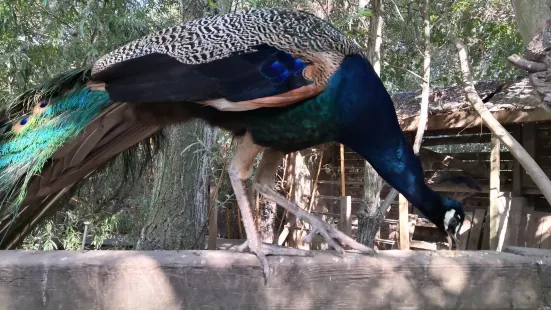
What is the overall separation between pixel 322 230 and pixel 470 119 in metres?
3.17

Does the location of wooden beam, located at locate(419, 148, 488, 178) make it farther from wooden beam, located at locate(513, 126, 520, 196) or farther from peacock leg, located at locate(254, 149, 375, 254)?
peacock leg, located at locate(254, 149, 375, 254)

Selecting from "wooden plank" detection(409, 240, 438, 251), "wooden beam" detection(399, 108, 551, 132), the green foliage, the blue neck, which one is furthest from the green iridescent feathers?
"wooden plank" detection(409, 240, 438, 251)

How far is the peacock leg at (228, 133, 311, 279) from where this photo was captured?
5.68 feet

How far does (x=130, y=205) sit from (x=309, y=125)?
5.22 metres

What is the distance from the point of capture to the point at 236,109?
195cm

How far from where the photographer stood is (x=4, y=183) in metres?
2.04

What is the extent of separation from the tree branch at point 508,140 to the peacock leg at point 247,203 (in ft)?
4.82

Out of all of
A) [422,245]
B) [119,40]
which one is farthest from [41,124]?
[422,245]

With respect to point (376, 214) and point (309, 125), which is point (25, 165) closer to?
point (309, 125)

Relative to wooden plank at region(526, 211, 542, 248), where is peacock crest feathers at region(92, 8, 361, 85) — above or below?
above

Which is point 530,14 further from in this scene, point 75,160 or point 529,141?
point 529,141

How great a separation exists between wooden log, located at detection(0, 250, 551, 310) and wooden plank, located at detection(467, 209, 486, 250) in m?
3.87

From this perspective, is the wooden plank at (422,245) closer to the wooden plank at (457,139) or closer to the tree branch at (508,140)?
the wooden plank at (457,139)

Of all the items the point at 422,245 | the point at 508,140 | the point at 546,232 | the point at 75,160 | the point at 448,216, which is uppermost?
the point at 508,140
